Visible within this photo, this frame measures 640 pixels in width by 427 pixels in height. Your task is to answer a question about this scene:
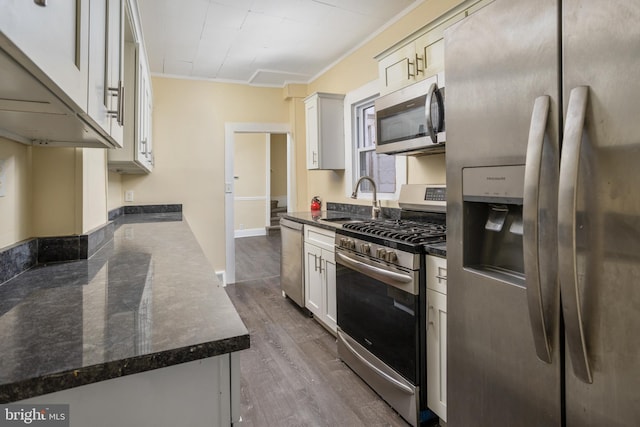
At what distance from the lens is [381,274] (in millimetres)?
1837

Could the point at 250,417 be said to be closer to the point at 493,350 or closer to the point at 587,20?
the point at 493,350

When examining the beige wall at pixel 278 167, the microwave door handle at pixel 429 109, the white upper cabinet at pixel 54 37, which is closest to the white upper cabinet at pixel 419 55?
the microwave door handle at pixel 429 109

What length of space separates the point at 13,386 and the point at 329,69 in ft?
13.0

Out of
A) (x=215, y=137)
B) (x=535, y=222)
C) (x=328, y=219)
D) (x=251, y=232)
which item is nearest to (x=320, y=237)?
(x=328, y=219)

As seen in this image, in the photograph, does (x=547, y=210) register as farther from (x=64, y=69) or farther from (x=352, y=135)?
(x=352, y=135)

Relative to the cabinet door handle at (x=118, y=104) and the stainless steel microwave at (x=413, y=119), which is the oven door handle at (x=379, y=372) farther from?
the cabinet door handle at (x=118, y=104)

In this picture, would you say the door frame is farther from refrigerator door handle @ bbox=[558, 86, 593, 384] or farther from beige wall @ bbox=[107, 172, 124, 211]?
refrigerator door handle @ bbox=[558, 86, 593, 384]

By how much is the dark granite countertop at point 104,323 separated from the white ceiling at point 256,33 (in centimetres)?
216

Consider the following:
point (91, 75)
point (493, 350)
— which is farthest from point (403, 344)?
point (91, 75)

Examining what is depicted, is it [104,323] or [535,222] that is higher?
[535,222]

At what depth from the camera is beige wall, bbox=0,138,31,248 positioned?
1.16 m

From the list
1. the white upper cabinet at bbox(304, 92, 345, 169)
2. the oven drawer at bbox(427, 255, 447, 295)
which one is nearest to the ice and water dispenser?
the oven drawer at bbox(427, 255, 447, 295)

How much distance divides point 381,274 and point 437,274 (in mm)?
339

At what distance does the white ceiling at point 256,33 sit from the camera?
8.54 feet
